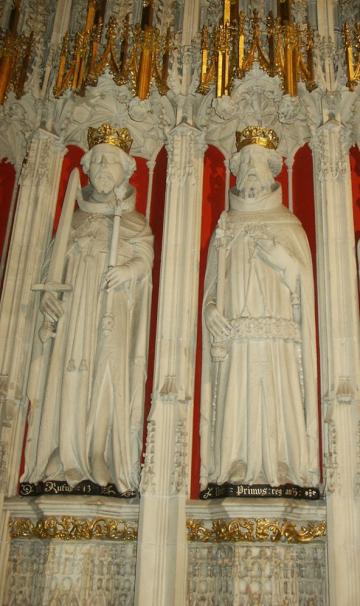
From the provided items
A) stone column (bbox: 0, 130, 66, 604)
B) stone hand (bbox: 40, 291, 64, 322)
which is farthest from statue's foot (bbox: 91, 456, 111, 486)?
stone hand (bbox: 40, 291, 64, 322)

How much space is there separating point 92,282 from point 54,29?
376cm

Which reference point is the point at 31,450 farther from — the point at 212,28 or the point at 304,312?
the point at 212,28

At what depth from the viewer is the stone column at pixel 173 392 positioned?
20.4 ft

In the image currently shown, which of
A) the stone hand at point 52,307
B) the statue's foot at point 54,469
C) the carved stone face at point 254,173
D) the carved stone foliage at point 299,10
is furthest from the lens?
the carved stone foliage at point 299,10

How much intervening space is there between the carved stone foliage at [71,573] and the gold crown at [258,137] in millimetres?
4739

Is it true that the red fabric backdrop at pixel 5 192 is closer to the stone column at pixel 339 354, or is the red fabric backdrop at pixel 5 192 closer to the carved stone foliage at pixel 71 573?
the carved stone foliage at pixel 71 573

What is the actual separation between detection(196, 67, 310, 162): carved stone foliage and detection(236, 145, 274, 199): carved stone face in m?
0.61

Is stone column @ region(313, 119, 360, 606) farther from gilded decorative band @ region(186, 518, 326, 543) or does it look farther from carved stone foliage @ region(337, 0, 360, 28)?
carved stone foliage @ region(337, 0, 360, 28)

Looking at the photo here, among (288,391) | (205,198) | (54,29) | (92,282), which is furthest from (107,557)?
→ (54,29)

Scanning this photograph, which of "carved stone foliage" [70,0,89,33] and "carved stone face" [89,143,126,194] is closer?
"carved stone face" [89,143,126,194]

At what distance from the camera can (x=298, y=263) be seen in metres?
7.41

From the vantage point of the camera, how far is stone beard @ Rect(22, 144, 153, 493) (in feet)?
22.5

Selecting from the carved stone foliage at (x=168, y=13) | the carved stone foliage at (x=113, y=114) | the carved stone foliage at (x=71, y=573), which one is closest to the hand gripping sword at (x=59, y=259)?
the carved stone foliage at (x=113, y=114)

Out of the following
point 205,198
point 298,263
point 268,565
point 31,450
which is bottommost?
point 268,565
